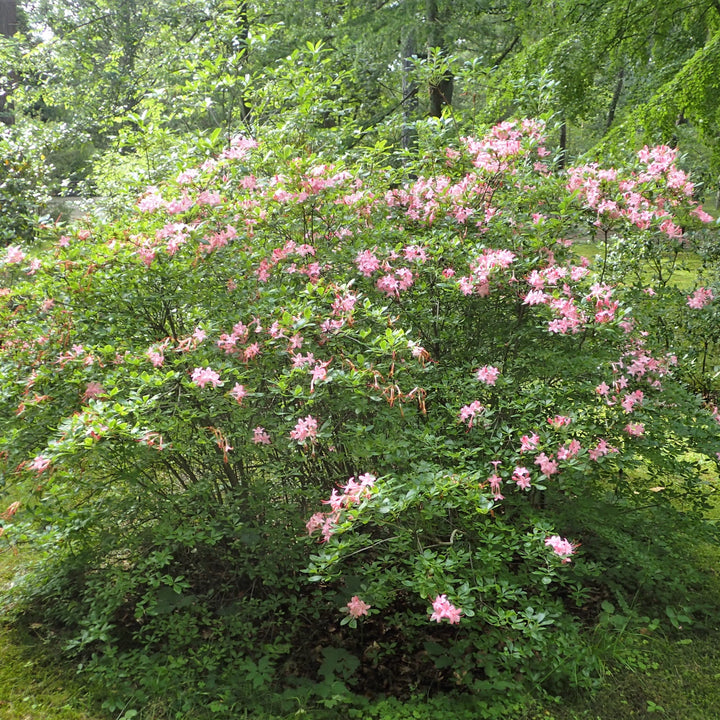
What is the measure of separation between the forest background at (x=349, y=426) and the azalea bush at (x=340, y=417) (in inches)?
0.7

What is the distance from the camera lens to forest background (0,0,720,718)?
7.75 feet

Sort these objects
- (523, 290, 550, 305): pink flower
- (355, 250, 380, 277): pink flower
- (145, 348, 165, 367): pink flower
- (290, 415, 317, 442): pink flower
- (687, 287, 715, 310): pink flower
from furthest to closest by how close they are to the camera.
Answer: (687, 287, 715, 310): pink flower
(355, 250, 380, 277): pink flower
(523, 290, 550, 305): pink flower
(145, 348, 165, 367): pink flower
(290, 415, 317, 442): pink flower

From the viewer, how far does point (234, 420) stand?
2453 millimetres

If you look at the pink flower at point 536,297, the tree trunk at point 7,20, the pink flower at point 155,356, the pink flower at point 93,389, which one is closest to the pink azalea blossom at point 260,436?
the pink flower at point 155,356

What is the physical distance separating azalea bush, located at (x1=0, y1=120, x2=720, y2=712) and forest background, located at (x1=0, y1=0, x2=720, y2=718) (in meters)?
0.02

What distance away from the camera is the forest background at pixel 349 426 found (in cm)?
236

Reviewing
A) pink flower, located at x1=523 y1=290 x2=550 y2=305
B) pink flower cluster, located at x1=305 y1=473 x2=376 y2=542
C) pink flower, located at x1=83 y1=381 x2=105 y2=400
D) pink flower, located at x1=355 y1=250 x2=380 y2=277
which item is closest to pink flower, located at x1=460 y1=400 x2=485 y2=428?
pink flower, located at x1=523 y1=290 x2=550 y2=305

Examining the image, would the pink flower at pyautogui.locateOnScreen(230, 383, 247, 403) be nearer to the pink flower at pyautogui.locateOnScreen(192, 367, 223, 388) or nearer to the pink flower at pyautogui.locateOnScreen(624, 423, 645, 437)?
the pink flower at pyautogui.locateOnScreen(192, 367, 223, 388)

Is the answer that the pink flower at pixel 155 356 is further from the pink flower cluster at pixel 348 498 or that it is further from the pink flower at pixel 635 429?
the pink flower at pixel 635 429

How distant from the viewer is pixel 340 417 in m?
2.68

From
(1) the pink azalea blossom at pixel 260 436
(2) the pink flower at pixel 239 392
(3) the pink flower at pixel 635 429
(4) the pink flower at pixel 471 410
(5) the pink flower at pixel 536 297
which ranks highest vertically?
(5) the pink flower at pixel 536 297

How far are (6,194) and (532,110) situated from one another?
5.49m

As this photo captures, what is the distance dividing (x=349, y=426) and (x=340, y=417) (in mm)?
339

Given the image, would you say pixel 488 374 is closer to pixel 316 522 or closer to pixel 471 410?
pixel 471 410
